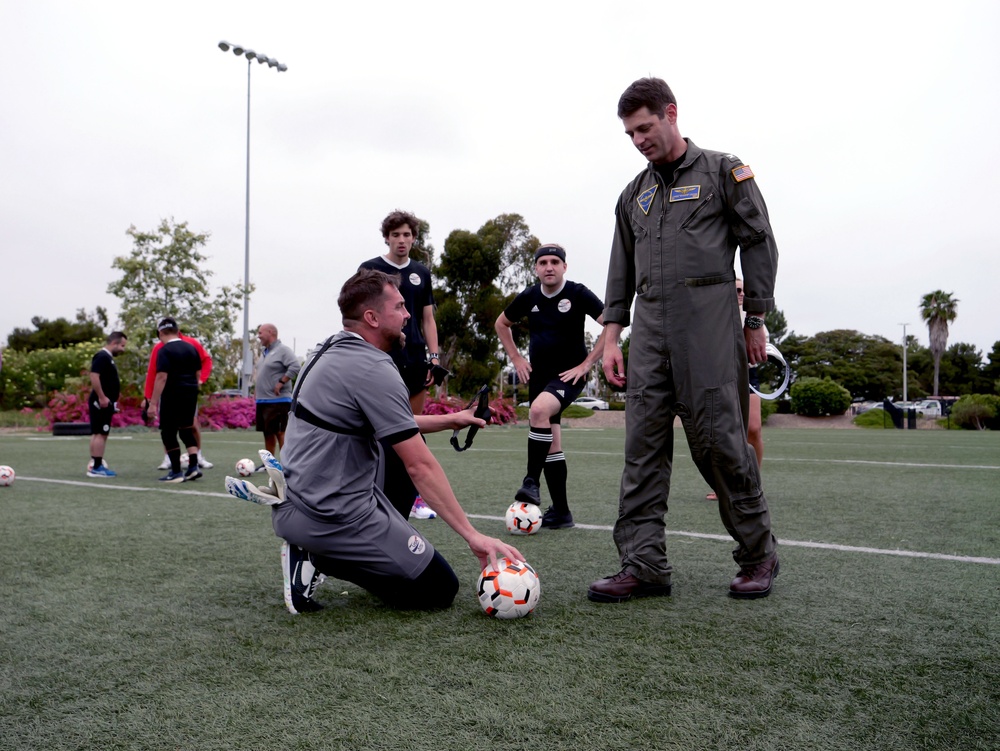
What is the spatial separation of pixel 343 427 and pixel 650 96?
6.33 feet

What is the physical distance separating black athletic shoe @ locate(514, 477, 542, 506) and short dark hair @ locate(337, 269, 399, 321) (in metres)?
2.46

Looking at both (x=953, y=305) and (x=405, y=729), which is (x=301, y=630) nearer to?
(x=405, y=729)

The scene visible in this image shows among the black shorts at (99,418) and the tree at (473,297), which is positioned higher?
the tree at (473,297)

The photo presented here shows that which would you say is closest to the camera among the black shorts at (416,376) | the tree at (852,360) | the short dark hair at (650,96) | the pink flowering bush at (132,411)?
the short dark hair at (650,96)

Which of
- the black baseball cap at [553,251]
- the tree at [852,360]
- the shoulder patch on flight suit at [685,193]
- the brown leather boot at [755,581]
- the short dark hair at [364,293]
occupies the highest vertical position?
the tree at [852,360]

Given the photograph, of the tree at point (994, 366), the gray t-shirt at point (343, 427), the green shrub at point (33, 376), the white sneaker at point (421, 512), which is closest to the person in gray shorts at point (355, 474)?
the gray t-shirt at point (343, 427)

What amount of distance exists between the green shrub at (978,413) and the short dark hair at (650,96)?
101 feet

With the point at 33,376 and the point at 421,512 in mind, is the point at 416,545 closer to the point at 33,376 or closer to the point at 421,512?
the point at 421,512

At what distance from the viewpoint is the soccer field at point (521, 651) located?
2188 mm

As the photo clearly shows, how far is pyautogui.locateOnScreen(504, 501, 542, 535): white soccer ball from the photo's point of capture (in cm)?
536

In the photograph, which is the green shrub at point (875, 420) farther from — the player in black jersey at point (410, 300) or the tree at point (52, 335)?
the tree at point (52, 335)

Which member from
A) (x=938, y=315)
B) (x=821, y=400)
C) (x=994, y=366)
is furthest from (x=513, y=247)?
(x=994, y=366)

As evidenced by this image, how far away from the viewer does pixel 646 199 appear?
12.5ft

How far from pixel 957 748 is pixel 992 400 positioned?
3214 cm
